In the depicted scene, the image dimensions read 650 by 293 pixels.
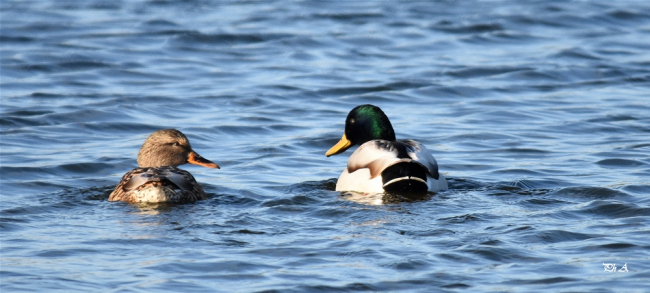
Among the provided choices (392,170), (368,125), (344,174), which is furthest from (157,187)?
(368,125)

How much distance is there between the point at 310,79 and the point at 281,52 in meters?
2.18

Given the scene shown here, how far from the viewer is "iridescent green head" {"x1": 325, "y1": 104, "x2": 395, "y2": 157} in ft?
34.6

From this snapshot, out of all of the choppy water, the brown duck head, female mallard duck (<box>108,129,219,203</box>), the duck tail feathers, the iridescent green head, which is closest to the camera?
the choppy water

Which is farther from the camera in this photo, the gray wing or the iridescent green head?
the iridescent green head

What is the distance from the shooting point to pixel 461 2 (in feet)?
78.8

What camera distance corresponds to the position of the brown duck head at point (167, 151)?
988 cm

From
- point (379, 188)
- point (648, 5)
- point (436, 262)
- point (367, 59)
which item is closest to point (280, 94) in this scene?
point (367, 59)

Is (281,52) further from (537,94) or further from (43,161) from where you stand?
(43,161)

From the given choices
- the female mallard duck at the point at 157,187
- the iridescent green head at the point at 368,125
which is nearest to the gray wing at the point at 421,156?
the iridescent green head at the point at 368,125

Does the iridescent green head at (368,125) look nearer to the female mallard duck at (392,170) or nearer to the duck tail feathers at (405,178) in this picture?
the female mallard duck at (392,170)

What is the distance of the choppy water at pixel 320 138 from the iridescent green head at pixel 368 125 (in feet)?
1.77

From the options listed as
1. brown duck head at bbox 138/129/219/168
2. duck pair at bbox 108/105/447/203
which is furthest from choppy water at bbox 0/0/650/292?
brown duck head at bbox 138/129/219/168
